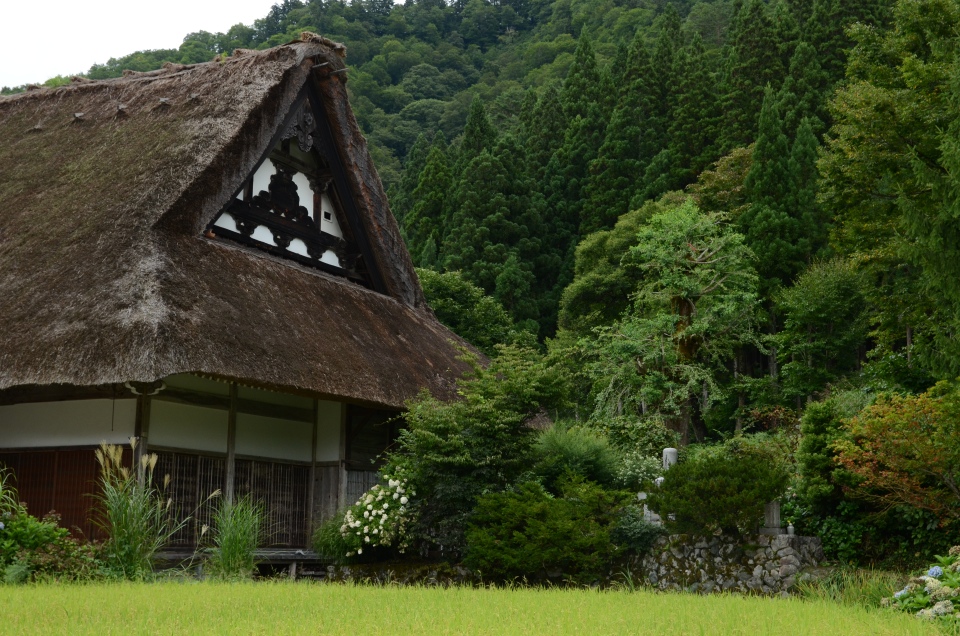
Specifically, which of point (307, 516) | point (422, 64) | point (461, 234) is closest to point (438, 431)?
point (307, 516)

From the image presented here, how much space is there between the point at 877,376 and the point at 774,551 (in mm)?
10233

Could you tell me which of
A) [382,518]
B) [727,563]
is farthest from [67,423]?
[727,563]

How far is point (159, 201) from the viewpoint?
1193 centimetres

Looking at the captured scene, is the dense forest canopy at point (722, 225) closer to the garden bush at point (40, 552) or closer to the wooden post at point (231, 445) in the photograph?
the wooden post at point (231, 445)

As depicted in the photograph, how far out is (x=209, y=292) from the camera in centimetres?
1130

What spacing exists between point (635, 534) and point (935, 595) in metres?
3.71

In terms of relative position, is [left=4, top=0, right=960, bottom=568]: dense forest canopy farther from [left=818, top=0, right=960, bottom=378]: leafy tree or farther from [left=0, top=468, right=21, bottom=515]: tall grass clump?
[left=0, top=468, right=21, bottom=515]: tall grass clump

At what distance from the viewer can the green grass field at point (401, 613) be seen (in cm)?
584

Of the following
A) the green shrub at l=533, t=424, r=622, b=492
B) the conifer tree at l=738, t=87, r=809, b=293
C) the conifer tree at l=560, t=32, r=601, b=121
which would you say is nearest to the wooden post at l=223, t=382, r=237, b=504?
the green shrub at l=533, t=424, r=622, b=492

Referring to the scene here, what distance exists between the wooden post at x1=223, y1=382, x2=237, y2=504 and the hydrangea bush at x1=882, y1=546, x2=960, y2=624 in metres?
7.74

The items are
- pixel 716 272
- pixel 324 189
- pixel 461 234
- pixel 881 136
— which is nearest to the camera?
pixel 324 189

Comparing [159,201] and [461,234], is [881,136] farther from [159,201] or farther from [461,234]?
[461,234]

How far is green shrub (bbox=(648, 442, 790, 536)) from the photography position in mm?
9977

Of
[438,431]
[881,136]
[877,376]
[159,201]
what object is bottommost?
[438,431]
